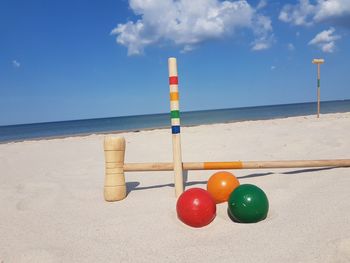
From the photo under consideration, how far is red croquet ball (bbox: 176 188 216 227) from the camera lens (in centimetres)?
215

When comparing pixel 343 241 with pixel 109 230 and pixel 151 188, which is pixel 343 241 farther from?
pixel 151 188

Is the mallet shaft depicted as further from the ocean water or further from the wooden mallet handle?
the ocean water

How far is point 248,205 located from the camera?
7.03ft

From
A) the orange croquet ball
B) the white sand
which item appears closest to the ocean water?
the white sand

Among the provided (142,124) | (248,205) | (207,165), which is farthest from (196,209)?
(142,124)

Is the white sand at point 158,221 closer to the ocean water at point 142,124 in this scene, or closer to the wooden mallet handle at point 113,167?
the wooden mallet handle at point 113,167

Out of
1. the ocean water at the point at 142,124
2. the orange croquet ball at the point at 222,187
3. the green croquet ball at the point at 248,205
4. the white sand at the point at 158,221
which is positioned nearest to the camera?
the white sand at the point at 158,221

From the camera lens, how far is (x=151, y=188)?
336 centimetres

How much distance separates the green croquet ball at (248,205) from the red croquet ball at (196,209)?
162 mm

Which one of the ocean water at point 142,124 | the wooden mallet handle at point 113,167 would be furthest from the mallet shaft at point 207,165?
the ocean water at point 142,124

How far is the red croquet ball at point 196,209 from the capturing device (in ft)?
7.06

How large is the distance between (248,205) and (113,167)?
52.5 inches

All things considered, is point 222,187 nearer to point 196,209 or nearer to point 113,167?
point 196,209

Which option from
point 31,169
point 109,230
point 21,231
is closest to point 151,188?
point 109,230
